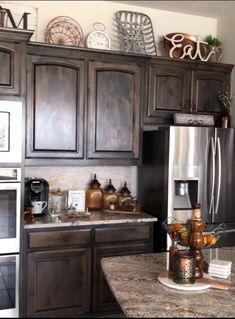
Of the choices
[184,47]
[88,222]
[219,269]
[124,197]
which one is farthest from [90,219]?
[184,47]

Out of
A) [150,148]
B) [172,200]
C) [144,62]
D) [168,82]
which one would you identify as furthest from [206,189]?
[144,62]

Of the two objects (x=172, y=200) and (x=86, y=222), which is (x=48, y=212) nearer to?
(x=86, y=222)

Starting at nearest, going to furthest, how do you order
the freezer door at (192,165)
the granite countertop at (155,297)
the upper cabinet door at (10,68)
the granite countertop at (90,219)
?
the granite countertop at (155,297) < the upper cabinet door at (10,68) < the granite countertop at (90,219) < the freezer door at (192,165)

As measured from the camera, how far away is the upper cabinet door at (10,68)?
2.66 meters

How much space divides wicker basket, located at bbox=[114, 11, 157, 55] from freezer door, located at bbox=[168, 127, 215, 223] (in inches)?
40.7

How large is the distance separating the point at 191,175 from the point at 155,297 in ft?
5.93

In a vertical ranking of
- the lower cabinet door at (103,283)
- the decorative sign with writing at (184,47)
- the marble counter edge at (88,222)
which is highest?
the decorative sign with writing at (184,47)

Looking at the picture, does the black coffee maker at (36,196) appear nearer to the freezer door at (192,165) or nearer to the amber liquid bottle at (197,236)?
the freezer door at (192,165)

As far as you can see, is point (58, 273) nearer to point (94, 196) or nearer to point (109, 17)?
point (94, 196)

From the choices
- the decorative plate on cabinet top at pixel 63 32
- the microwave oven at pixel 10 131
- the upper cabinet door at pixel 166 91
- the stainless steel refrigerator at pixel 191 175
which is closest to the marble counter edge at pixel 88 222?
the stainless steel refrigerator at pixel 191 175

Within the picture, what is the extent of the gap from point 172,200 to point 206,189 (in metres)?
0.36

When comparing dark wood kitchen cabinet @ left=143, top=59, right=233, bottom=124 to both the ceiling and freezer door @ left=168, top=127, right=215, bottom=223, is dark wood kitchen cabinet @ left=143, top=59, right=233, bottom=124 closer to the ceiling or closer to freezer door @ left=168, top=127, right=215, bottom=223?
freezer door @ left=168, top=127, right=215, bottom=223

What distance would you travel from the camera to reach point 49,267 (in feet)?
9.15

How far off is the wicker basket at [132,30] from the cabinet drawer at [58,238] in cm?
186
